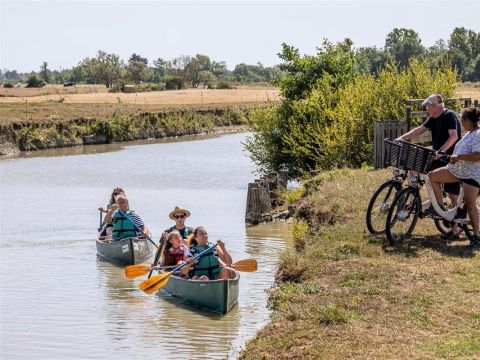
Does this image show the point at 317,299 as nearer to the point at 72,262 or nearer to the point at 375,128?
the point at 72,262

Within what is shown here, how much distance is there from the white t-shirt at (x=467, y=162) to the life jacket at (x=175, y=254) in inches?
218

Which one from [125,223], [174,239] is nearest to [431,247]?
[174,239]

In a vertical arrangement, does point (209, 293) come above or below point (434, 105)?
below

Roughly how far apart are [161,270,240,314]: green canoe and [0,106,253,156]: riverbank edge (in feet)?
99.1

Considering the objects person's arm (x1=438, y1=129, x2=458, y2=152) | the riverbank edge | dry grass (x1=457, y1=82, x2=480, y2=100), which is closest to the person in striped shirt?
person's arm (x1=438, y1=129, x2=458, y2=152)

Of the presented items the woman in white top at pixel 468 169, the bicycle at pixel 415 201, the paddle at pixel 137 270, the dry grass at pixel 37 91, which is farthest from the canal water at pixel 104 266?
the dry grass at pixel 37 91

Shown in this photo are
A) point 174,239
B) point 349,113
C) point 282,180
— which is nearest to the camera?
point 174,239

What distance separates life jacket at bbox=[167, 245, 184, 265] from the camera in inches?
647

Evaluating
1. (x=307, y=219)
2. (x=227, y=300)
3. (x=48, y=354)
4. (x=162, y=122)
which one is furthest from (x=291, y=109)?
(x=162, y=122)

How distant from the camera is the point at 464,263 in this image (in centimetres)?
1250

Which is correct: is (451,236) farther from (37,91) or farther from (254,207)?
(37,91)

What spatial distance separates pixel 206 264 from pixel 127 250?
4.96 metres

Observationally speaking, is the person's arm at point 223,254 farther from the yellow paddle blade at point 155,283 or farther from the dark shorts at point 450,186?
→ the dark shorts at point 450,186

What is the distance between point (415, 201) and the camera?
13.7 metres
